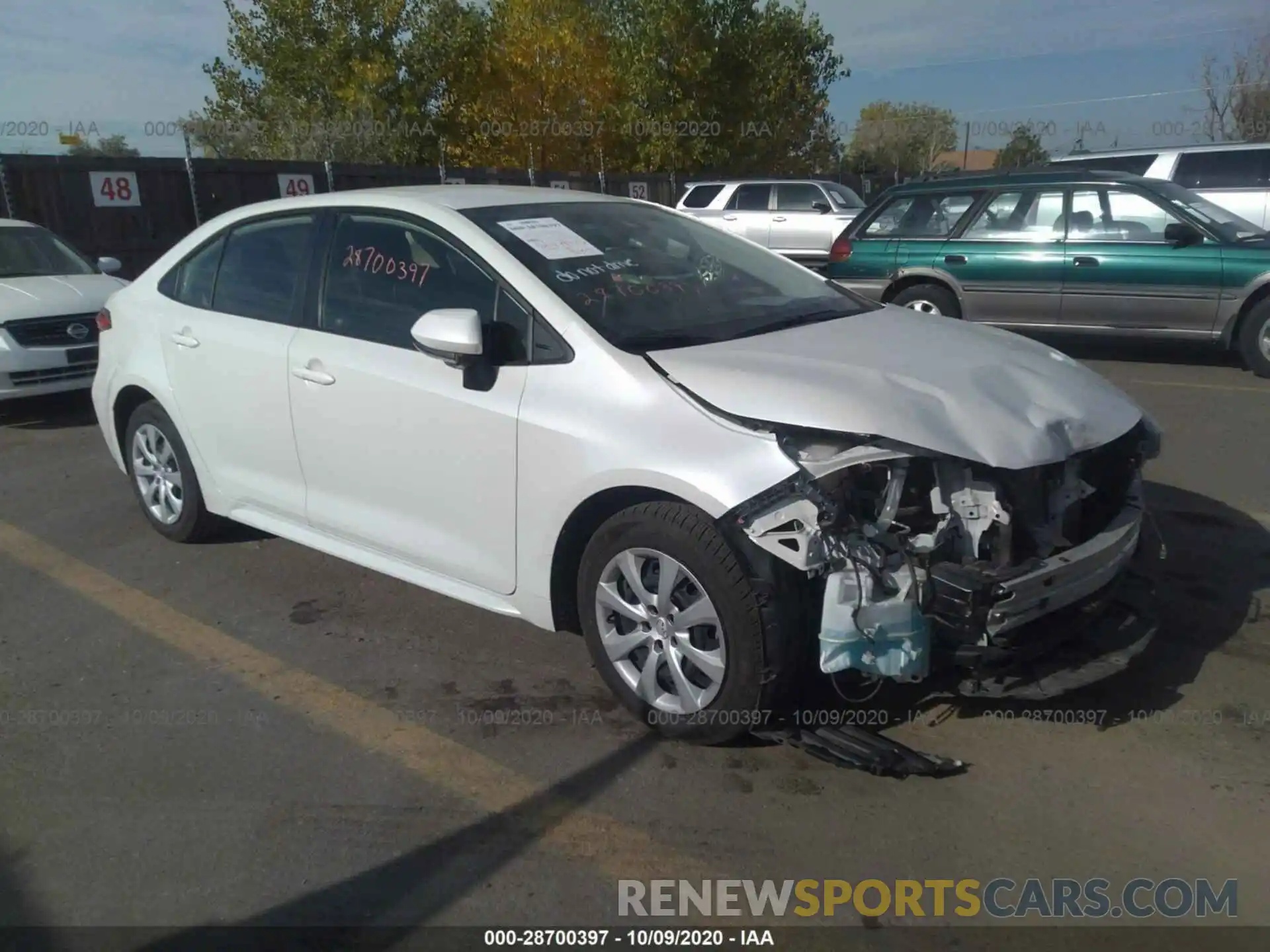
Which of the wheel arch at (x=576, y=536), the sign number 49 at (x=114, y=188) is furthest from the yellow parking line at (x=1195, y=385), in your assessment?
the sign number 49 at (x=114, y=188)

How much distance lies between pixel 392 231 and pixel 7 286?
6.08 metres

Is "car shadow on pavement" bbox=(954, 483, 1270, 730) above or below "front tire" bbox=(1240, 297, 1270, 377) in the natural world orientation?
below

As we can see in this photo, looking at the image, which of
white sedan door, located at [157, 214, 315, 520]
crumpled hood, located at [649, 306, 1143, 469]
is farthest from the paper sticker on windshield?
white sedan door, located at [157, 214, 315, 520]

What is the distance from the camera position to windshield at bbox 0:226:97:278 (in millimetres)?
8844

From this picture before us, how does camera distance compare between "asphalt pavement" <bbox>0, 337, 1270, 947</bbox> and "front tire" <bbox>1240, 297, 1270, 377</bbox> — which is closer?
"asphalt pavement" <bbox>0, 337, 1270, 947</bbox>

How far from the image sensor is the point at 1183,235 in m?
8.43

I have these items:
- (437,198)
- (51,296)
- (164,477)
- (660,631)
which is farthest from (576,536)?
(51,296)

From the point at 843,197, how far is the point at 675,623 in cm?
1650

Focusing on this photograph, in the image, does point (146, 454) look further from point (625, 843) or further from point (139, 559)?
point (625, 843)

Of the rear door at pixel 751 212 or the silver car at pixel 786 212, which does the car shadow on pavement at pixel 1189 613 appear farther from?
the rear door at pixel 751 212

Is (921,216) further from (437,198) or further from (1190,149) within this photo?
(437,198)

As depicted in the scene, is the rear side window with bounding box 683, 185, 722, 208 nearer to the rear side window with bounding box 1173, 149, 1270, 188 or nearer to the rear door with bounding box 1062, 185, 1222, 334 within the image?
the rear side window with bounding box 1173, 149, 1270, 188

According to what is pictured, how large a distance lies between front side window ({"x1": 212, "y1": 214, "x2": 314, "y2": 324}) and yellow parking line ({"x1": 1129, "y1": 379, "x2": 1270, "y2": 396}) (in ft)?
21.7

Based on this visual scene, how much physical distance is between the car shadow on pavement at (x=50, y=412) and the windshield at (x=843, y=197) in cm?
1273
